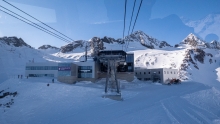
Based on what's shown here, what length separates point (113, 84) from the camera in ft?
124

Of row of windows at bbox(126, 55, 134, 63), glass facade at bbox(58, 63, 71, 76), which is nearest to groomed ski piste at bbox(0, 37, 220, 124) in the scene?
glass facade at bbox(58, 63, 71, 76)

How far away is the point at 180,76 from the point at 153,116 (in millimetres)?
47799

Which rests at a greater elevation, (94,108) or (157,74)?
(157,74)

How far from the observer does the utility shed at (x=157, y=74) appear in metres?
49.9

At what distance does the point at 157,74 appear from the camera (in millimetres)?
50812

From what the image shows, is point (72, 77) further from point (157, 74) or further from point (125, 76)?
point (157, 74)

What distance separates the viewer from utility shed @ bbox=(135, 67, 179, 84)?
1966 inches

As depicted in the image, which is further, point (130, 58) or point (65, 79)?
point (130, 58)

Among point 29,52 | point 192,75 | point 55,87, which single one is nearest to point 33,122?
point 55,87

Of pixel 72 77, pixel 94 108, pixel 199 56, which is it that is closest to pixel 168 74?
pixel 199 56

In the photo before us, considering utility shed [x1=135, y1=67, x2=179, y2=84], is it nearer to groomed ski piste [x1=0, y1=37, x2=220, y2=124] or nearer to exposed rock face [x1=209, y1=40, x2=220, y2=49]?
groomed ski piste [x1=0, y1=37, x2=220, y2=124]

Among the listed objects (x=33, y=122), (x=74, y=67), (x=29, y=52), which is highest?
(x=29, y=52)

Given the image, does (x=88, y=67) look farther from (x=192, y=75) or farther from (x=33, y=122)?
(x=192, y=75)

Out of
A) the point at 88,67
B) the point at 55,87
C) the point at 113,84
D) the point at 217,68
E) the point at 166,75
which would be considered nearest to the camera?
the point at 55,87
